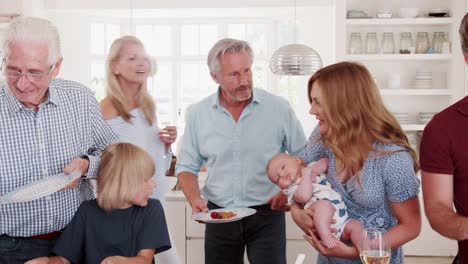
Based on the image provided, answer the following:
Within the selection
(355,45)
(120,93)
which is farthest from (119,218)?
(355,45)

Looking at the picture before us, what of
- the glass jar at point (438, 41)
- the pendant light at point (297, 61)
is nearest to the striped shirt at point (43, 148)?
the pendant light at point (297, 61)

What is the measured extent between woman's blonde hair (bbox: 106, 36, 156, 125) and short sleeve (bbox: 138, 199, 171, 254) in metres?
1.02

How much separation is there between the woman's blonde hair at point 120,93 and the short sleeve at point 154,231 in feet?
3.35

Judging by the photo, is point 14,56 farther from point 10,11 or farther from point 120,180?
point 10,11

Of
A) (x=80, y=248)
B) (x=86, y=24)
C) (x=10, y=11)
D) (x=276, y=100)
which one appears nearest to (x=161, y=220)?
(x=80, y=248)

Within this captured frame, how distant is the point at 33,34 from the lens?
7.55 feet

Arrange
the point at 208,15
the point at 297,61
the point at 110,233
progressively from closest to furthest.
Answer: the point at 110,233, the point at 297,61, the point at 208,15

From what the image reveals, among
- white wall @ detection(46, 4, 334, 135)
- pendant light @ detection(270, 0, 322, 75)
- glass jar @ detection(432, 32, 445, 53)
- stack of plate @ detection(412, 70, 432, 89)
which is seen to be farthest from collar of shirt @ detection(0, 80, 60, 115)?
white wall @ detection(46, 4, 334, 135)

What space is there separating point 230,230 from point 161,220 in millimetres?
674

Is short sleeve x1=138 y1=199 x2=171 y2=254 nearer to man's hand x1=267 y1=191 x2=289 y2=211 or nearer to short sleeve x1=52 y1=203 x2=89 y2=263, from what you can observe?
short sleeve x1=52 y1=203 x2=89 y2=263

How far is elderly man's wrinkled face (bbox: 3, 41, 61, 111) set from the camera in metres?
2.28

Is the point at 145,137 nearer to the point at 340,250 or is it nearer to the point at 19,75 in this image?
the point at 19,75

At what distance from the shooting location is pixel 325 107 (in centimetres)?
241

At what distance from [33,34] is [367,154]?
4.02 feet
